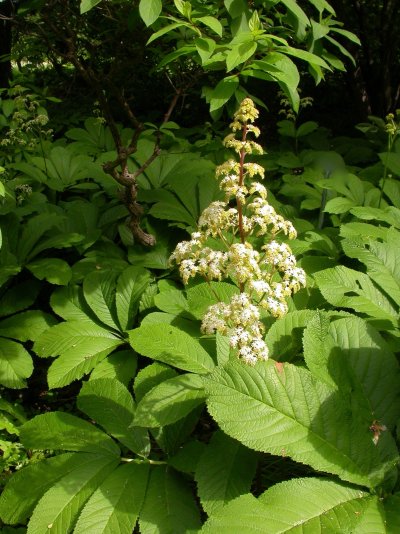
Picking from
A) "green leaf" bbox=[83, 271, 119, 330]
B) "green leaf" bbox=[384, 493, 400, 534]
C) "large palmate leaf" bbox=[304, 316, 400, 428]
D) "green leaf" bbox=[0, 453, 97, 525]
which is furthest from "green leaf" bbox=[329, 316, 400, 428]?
"green leaf" bbox=[83, 271, 119, 330]

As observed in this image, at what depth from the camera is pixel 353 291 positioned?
90.0 inches

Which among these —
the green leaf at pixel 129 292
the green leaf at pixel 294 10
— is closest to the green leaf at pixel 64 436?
the green leaf at pixel 129 292

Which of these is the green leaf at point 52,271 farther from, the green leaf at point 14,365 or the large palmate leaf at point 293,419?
the large palmate leaf at point 293,419

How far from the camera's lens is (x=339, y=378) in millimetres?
1862

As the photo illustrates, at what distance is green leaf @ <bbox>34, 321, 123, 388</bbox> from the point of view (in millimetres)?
2295

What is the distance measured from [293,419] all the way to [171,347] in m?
0.58

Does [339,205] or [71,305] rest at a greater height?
[339,205]

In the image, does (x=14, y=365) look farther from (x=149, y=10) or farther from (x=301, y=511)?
(x=149, y=10)

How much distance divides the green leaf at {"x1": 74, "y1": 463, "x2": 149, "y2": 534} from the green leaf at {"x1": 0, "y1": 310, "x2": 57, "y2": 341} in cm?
98

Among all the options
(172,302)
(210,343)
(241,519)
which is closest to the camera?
(241,519)

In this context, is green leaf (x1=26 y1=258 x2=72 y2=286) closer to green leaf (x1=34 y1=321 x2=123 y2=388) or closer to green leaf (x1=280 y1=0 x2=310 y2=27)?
green leaf (x1=34 y1=321 x2=123 y2=388)

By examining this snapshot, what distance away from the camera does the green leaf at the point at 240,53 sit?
1.63m

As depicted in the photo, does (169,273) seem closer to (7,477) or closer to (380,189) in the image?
(7,477)

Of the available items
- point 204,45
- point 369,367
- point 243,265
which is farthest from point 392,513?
point 204,45
